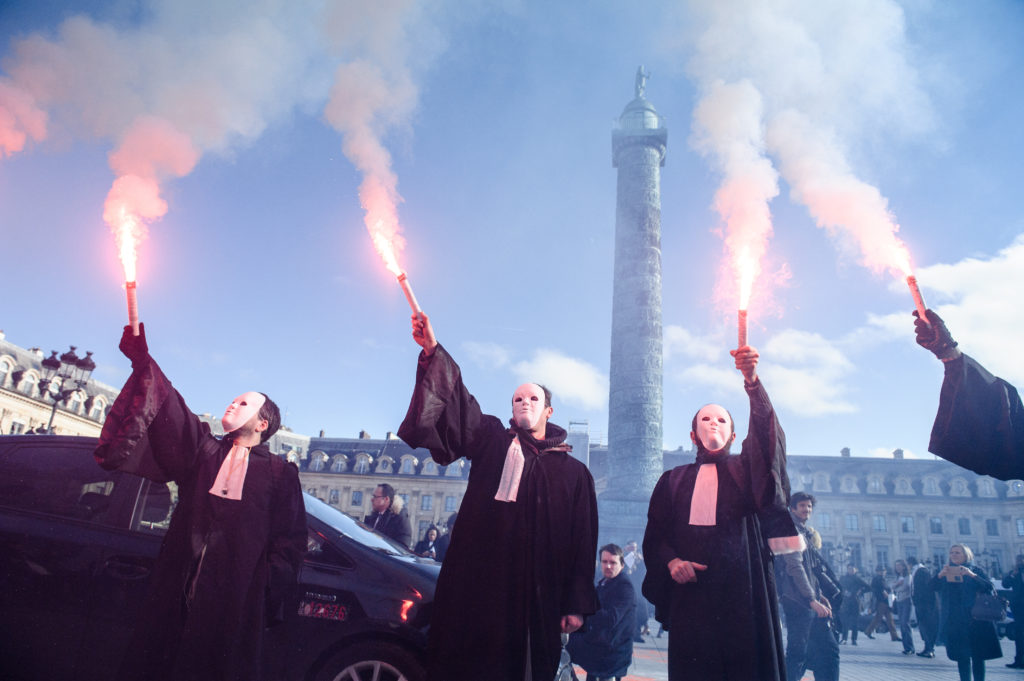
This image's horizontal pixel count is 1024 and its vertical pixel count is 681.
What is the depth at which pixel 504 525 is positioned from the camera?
3.69 meters

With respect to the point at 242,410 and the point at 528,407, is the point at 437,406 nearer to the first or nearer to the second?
the point at 528,407

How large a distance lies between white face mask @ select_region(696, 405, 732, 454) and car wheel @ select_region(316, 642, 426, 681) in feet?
7.35

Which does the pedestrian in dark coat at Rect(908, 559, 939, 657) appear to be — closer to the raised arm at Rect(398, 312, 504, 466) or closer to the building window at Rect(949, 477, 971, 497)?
the raised arm at Rect(398, 312, 504, 466)

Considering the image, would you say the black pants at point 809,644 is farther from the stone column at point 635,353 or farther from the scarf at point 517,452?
the stone column at point 635,353

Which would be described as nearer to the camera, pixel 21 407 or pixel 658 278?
pixel 658 278

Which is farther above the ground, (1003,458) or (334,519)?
(1003,458)

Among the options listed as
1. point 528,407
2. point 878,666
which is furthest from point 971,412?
point 878,666

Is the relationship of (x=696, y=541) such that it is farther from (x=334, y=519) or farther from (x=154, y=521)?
(x=154, y=521)

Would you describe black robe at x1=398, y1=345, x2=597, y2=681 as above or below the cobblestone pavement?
above

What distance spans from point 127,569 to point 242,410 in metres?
1.26

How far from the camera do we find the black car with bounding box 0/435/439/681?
12.9 feet

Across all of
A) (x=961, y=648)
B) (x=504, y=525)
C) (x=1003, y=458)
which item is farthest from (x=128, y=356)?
(x=961, y=648)

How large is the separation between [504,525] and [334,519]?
1.66 metres

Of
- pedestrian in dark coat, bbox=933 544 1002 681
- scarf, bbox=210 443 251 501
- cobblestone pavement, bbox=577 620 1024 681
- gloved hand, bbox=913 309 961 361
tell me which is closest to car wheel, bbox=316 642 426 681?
scarf, bbox=210 443 251 501
